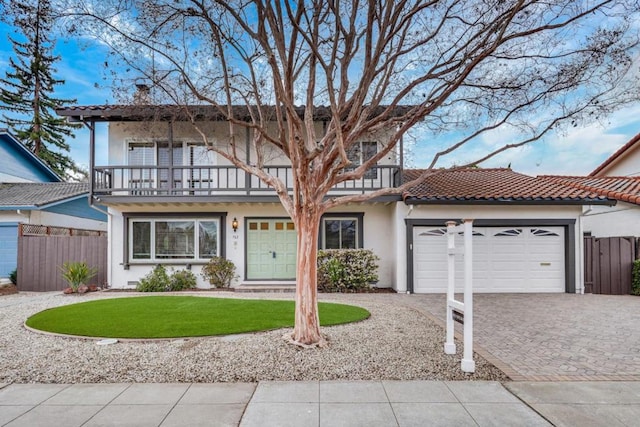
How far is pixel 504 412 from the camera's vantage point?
3555 millimetres

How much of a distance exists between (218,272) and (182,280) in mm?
1149

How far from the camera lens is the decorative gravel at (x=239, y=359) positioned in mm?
4449

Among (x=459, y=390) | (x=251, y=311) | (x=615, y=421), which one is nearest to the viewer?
(x=615, y=421)

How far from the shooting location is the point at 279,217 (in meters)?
12.2

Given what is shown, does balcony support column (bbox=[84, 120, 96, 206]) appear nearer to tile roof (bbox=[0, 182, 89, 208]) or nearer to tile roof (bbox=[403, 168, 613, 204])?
tile roof (bbox=[0, 182, 89, 208])

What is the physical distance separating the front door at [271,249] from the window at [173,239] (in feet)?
3.85

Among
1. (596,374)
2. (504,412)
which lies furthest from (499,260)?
(504,412)

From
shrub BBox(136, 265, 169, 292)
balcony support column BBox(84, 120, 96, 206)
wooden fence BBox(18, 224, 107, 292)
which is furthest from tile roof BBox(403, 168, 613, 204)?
wooden fence BBox(18, 224, 107, 292)

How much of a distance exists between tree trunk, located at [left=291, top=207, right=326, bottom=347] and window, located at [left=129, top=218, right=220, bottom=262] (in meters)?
7.22

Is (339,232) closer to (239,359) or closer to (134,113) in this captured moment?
(134,113)

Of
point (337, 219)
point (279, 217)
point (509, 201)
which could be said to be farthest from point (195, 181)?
point (509, 201)

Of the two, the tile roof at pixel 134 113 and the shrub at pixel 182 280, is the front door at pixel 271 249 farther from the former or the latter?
the tile roof at pixel 134 113

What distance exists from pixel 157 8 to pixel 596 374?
8275 millimetres

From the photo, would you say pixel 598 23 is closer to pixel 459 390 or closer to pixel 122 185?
pixel 459 390
